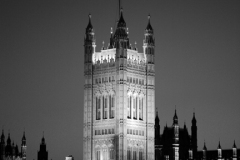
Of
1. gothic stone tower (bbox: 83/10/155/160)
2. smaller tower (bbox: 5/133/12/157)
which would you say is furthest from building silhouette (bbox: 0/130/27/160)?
gothic stone tower (bbox: 83/10/155/160)

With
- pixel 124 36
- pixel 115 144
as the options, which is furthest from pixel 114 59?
pixel 115 144

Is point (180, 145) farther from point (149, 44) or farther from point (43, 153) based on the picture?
point (149, 44)

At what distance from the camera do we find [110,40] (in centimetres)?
12412

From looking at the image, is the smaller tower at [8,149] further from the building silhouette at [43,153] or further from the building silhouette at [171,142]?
the building silhouette at [171,142]

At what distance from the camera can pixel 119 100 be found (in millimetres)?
118688

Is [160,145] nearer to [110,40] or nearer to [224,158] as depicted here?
[224,158]

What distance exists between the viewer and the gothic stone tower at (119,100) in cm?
11894

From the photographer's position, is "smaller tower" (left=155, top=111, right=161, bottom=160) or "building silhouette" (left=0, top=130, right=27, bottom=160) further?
"smaller tower" (left=155, top=111, right=161, bottom=160)

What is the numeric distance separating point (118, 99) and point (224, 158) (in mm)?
23013

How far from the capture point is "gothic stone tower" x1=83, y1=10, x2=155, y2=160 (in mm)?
118938

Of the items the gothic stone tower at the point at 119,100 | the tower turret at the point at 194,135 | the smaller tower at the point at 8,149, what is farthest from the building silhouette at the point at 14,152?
the tower turret at the point at 194,135

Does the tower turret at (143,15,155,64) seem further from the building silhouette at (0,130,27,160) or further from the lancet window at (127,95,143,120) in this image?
the building silhouette at (0,130,27,160)

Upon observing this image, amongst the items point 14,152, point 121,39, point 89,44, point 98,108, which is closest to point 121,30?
point 121,39

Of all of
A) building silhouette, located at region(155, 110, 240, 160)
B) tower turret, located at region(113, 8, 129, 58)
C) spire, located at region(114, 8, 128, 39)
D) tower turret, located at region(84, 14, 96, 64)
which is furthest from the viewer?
building silhouette, located at region(155, 110, 240, 160)
